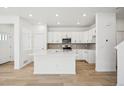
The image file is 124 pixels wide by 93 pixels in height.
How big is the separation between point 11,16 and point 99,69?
4.92 meters

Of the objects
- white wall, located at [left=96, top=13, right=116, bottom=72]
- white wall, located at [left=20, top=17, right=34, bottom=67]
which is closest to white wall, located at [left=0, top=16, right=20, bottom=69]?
white wall, located at [left=20, top=17, right=34, bottom=67]

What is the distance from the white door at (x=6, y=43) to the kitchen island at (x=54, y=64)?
390 centimetres

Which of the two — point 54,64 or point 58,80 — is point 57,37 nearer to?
point 54,64

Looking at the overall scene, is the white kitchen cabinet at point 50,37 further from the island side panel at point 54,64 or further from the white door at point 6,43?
the island side panel at point 54,64

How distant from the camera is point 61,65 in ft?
18.2

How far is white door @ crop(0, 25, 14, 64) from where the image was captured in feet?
27.7

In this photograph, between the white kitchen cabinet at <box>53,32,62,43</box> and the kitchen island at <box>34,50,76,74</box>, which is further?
the white kitchen cabinet at <box>53,32,62,43</box>

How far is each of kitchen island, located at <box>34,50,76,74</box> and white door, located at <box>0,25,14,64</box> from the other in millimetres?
3901

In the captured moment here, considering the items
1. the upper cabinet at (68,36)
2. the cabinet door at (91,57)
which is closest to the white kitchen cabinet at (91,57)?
the cabinet door at (91,57)

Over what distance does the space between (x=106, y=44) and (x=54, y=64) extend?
254 cm

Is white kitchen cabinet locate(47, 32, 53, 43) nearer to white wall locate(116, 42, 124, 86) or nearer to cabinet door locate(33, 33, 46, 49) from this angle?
cabinet door locate(33, 33, 46, 49)

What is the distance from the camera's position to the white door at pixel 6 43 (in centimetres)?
845
